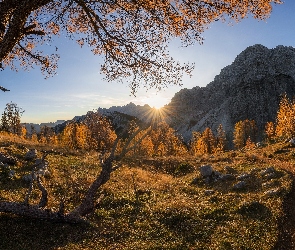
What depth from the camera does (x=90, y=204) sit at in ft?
35.5

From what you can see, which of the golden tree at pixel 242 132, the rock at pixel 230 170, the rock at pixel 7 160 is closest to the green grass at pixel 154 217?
the rock at pixel 7 160

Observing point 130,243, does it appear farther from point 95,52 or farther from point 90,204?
point 95,52

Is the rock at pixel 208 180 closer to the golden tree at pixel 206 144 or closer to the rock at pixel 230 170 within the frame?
the rock at pixel 230 170

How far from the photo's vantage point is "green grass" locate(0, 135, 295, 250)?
10312mm

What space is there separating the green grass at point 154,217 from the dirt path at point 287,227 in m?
0.26

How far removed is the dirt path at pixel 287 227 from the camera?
1079 centimetres

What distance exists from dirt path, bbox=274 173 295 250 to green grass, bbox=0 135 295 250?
10.4 inches

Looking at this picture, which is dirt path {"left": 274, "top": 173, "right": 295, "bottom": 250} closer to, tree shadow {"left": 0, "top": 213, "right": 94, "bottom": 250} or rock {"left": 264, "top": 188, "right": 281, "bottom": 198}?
rock {"left": 264, "top": 188, "right": 281, "bottom": 198}

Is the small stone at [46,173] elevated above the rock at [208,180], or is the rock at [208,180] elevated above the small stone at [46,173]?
the small stone at [46,173]

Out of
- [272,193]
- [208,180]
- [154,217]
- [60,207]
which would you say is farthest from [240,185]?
[60,207]

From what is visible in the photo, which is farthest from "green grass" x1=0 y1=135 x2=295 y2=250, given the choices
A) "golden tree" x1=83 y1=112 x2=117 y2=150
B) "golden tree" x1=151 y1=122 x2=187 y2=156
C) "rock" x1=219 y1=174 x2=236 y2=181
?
"golden tree" x1=151 y1=122 x2=187 y2=156

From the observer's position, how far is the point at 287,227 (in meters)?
12.4

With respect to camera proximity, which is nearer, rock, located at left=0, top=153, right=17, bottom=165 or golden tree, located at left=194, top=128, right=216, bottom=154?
rock, located at left=0, top=153, right=17, bottom=165

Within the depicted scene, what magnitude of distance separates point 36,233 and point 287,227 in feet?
32.5
